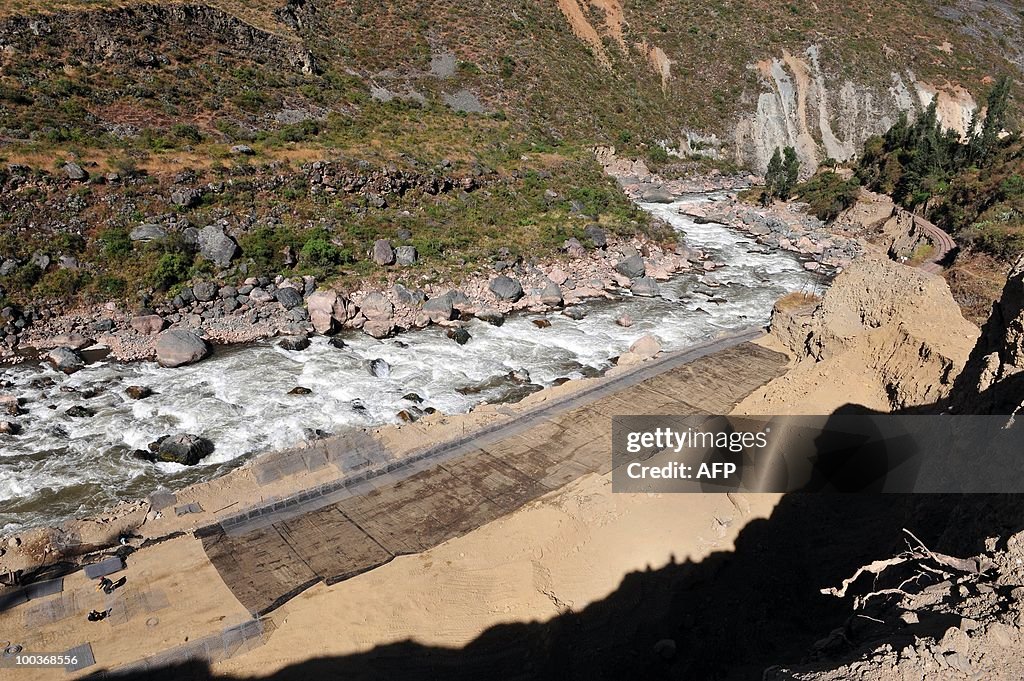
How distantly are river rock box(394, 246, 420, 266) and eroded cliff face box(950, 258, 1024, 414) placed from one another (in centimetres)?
2306

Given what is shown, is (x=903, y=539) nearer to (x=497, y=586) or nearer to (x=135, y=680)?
(x=497, y=586)

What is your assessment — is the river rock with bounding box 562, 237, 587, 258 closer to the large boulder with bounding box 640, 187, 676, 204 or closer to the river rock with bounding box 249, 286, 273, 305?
the river rock with bounding box 249, 286, 273, 305

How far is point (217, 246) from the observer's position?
86.8 feet

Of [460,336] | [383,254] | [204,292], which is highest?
[383,254]

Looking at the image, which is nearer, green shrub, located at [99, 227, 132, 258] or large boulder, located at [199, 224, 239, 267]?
green shrub, located at [99, 227, 132, 258]

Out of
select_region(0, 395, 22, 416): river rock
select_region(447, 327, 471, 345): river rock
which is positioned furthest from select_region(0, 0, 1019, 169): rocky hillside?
select_region(447, 327, 471, 345): river rock

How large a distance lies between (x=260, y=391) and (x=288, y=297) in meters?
6.23

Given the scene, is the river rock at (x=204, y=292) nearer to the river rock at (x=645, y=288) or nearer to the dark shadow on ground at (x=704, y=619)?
the dark shadow on ground at (x=704, y=619)

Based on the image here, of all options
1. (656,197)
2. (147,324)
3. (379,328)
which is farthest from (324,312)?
(656,197)

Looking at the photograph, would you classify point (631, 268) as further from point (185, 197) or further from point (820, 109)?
point (820, 109)

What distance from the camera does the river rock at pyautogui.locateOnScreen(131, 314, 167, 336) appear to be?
22.6 metres

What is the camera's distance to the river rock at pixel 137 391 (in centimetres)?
1927

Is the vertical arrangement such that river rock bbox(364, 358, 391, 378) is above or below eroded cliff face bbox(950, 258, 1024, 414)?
below

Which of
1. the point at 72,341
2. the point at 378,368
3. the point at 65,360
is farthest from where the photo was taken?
the point at 72,341
